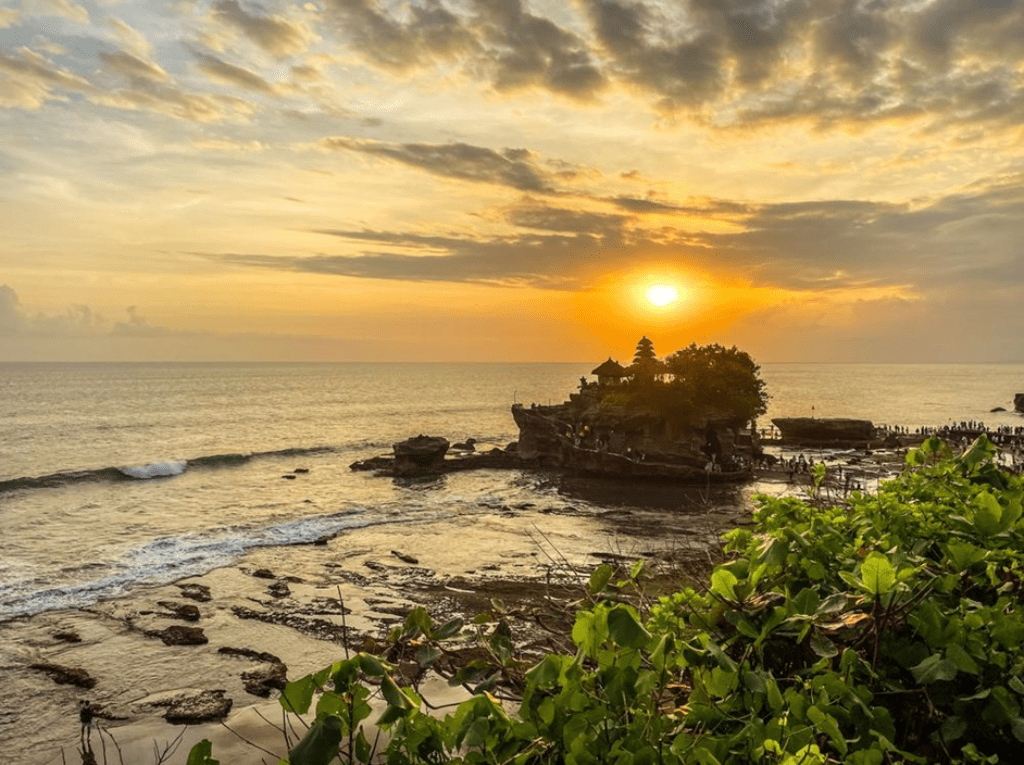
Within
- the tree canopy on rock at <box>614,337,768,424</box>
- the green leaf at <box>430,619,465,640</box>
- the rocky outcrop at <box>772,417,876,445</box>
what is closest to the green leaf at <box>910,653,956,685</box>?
the green leaf at <box>430,619,465,640</box>

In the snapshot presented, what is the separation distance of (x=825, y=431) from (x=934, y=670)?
89.6 meters

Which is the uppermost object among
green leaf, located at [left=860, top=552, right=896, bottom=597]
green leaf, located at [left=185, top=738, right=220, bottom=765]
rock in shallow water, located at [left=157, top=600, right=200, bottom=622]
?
green leaf, located at [left=860, top=552, right=896, bottom=597]

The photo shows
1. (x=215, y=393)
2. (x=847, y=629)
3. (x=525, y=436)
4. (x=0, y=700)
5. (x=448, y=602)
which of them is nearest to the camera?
(x=847, y=629)

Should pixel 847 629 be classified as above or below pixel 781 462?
above

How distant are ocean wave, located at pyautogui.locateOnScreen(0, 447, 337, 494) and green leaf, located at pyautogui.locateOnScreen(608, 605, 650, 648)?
68.3 meters

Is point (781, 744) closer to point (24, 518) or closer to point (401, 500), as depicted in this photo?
point (401, 500)

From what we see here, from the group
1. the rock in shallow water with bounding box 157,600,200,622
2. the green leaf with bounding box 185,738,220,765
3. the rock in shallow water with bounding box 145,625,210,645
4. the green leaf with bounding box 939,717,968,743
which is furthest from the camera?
the rock in shallow water with bounding box 157,600,200,622

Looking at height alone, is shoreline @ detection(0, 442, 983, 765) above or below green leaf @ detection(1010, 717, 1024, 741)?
below

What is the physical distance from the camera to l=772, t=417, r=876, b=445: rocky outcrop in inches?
3187

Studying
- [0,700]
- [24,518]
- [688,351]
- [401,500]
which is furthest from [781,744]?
[688,351]

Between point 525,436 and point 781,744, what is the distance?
6856 cm

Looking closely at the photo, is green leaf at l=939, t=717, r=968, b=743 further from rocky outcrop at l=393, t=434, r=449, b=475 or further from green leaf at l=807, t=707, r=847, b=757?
rocky outcrop at l=393, t=434, r=449, b=475

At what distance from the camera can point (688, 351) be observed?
217ft

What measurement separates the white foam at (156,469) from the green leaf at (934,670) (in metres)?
71.5
